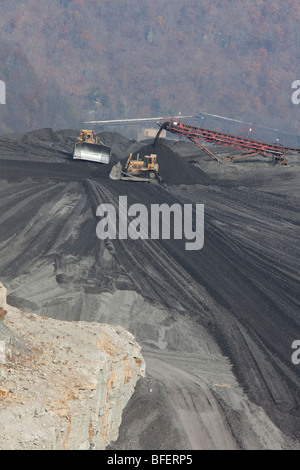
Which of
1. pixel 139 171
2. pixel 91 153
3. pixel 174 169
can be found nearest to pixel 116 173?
pixel 139 171

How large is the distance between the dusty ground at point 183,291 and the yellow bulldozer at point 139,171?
76 centimetres

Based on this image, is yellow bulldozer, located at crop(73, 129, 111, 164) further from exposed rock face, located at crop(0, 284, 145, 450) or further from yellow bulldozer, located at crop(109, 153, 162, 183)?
exposed rock face, located at crop(0, 284, 145, 450)

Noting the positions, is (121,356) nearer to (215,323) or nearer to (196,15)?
(215,323)

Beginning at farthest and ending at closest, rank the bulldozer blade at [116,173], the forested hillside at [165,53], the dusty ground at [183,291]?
the forested hillside at [165,53], the bulldozer blade at [116,173], the dusty ground at [183,291]

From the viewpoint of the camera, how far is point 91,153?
39688 millimetres

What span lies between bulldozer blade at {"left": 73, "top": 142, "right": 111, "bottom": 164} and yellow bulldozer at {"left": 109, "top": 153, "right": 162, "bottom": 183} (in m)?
3.51

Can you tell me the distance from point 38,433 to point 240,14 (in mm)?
125255

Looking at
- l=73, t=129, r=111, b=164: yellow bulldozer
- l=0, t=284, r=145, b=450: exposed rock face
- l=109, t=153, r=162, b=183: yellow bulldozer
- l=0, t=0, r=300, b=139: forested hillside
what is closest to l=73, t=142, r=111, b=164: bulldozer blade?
l=73, t=129, r=111, b=164: yellow bulldozer

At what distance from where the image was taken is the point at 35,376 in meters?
9.27

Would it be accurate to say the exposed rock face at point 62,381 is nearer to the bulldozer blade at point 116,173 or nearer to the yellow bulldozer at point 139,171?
the bulldozer blade at point 116,173

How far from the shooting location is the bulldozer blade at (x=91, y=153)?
130ft

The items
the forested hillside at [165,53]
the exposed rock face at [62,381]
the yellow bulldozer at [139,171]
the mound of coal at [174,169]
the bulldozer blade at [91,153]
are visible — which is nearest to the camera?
the exposed rock face at [62,381]

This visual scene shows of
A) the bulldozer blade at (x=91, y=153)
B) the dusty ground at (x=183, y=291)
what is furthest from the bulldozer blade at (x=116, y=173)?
the bulldozer blade at (x=91, y=153)

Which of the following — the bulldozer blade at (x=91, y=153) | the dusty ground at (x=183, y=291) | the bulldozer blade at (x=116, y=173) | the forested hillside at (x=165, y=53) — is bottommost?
the dusty ground at (x=183, y=291)
